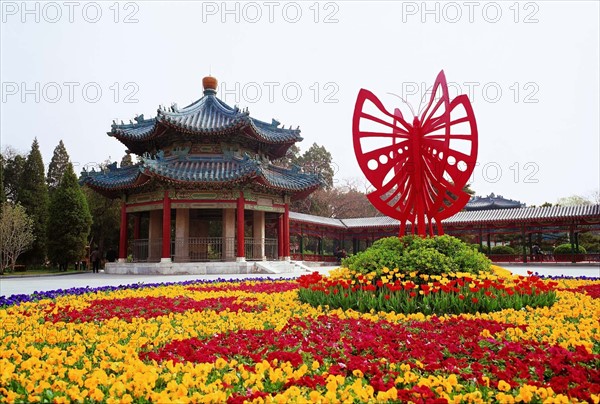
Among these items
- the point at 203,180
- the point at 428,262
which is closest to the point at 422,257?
the point at 428,262

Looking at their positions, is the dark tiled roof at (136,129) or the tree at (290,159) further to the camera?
the tree at (290,159)

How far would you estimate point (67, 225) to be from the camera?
2900 cm

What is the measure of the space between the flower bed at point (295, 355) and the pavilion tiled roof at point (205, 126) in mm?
14176

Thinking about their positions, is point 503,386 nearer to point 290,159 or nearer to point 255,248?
point 255,248

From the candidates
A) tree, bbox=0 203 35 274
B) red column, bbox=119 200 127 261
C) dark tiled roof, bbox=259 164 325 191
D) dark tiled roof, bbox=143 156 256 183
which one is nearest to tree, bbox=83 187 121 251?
tree, bbox=0 203 35 274

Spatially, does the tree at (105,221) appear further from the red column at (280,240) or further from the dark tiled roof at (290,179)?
the dark tiled roof at (290,179)

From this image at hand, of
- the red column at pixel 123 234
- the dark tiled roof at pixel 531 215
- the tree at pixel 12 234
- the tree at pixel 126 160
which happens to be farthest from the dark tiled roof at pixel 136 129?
the dark tiled roof at pixel 531 215

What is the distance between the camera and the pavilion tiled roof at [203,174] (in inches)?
757

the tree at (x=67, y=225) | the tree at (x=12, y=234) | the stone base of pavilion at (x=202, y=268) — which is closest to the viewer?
the stone base of pavilion at (x=202, y=268)

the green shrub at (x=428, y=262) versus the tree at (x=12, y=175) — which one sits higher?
the tree at (x=12, y=175)

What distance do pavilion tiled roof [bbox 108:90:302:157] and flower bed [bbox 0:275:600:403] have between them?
14.2 metres

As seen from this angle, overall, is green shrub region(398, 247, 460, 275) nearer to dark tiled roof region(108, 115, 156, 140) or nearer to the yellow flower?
the yellow flower

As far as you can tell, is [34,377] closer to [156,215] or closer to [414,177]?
[414,177]

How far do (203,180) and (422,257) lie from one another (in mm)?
13222
